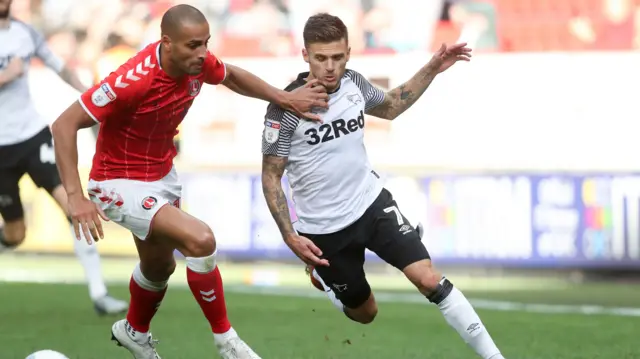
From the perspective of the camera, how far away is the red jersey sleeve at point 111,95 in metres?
6.19

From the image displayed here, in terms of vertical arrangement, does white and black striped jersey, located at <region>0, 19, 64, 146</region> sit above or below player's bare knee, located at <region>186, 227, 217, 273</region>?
above

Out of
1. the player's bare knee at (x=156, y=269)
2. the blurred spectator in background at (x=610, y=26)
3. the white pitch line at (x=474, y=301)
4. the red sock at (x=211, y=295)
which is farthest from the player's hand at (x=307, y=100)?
the blurred spectator in background at (x=610, y=26)

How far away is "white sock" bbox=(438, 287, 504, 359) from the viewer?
618 cm

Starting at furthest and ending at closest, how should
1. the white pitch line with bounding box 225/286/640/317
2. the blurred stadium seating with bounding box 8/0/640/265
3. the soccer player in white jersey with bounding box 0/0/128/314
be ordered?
the blurred stadium seating with bounding box 8/0/640/265 < the white pitch line with bounding box 225/286/640/317 < the soccer player in white jersey with bounding box 0/0/128/314

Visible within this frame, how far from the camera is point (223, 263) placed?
16188 mm

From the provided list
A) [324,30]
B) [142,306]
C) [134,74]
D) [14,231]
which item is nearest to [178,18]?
[134,74]

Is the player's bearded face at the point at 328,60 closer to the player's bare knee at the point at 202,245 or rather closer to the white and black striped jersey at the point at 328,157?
the white and black striped jersey at the point at 328,157

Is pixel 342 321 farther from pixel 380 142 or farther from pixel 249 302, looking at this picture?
pixel 380 142

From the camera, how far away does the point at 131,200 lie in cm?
651

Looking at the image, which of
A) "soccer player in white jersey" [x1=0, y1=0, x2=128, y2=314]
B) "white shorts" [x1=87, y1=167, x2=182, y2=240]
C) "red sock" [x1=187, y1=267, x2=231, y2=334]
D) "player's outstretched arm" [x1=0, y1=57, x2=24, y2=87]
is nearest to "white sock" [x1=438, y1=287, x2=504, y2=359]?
"red sock" [x1=187, y1=267, x2=231, y2=334]

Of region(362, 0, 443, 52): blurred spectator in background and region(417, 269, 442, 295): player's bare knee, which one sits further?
region(362, 0, 443, 52): blurred spectator in background

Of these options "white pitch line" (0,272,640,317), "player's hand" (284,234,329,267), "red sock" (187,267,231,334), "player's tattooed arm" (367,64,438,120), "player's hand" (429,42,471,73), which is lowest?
"white pitch line" (0,272,640,317)

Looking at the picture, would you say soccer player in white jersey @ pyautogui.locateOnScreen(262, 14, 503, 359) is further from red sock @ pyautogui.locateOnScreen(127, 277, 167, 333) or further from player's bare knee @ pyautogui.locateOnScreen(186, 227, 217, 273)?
red sock @ pyautogui.locateOnScreen(127, 277, 167, 333)

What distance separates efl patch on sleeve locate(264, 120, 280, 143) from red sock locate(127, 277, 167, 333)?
4.08ft
